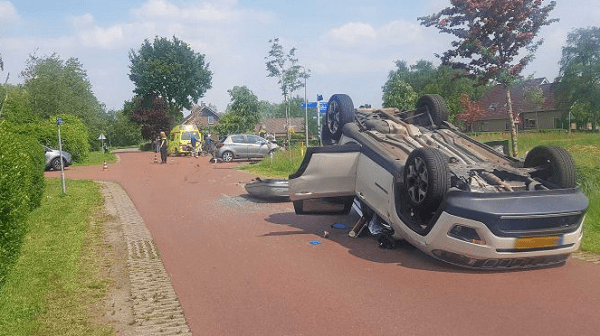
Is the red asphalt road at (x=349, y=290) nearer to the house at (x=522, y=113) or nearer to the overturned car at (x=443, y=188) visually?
the overturned car at (x=443, y=188)

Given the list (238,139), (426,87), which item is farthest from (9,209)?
(426,87)

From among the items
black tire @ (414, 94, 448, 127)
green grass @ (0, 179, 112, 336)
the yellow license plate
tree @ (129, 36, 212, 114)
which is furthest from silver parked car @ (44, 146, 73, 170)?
tree @ (129, 36, 212, 114)

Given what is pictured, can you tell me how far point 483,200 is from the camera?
225 inches

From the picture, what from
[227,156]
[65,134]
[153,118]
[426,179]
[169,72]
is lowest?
[227,156]

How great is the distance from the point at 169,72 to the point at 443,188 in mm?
57873

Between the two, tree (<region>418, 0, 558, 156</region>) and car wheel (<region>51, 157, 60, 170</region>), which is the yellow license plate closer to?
tree (<region>418, 0, 558, 156</region>)

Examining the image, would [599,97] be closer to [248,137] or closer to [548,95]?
[548,95]

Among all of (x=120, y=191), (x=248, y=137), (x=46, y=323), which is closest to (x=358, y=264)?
(x=46, y=323)

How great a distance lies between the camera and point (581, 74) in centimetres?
5378

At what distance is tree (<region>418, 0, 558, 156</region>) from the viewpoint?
15.3 m

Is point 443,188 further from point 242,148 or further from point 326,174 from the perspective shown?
point 242,148

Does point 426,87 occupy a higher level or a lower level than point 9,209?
higher

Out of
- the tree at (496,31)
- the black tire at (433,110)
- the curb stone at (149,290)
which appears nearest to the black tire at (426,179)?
the black tire at (433,110)

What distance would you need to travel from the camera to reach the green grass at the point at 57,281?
182 inches
